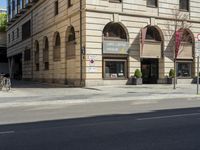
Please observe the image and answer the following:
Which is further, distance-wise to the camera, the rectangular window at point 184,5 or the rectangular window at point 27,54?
the rectangular window at point 27,54

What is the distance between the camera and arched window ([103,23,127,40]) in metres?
A: 31.6

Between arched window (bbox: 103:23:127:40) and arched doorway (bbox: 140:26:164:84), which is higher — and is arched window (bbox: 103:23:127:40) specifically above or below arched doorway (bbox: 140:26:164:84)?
above

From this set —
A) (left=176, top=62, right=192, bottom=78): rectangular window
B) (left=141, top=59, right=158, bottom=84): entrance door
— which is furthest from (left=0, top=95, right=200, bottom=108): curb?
(left=176, top=62, right=192, bottom=78): rectangular window

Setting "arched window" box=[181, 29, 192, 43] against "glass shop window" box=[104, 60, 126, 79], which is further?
"arched window" box=[181, 29, 192, 43]

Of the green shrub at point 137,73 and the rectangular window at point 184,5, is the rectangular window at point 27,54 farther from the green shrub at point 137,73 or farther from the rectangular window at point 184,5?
the rectangular window at point 184,5

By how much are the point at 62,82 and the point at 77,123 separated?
25.9 m

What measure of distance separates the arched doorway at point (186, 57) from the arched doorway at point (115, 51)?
606 centimetres

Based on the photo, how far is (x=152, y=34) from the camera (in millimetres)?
34281

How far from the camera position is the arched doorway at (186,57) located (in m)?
35.2

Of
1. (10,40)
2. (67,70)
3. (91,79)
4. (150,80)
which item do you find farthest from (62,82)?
(10,40)

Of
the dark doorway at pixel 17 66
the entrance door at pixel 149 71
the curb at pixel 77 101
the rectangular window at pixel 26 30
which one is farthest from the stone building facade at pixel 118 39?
the dark doorway at pixel 17 66

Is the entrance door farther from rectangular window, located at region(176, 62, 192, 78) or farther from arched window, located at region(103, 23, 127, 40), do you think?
arched window, located at region(103, 23, 127, 40)

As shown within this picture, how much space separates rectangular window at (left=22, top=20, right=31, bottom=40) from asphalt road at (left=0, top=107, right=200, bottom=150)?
42.2m

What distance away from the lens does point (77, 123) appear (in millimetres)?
10375
